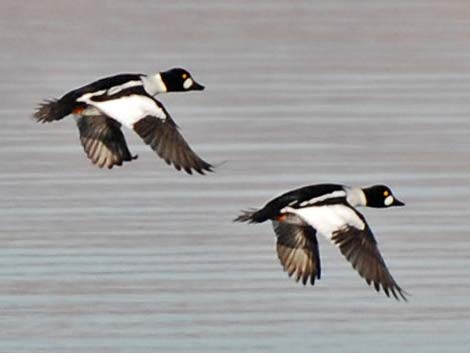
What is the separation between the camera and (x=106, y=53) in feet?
66.4

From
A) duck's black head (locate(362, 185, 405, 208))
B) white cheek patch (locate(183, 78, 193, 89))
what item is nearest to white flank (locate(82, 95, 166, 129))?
white cheek patch (locate(183, 78, 193, 89))

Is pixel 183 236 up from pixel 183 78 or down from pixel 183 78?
down

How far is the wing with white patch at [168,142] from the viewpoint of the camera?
982cm

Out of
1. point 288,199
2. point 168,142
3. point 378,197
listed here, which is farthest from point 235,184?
point 168,142

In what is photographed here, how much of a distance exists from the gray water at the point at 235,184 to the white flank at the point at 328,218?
1255 mm

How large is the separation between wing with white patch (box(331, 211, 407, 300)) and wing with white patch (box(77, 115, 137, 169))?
1.02m

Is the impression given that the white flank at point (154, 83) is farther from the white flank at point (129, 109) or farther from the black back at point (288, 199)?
the black back at point (288, 199)

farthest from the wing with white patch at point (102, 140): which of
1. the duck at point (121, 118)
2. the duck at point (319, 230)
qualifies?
the duck at point (319, 230)

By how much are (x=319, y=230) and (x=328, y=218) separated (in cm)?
9

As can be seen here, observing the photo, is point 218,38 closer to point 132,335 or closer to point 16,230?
point 16,230

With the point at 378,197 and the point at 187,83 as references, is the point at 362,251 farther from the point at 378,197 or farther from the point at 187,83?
the point at 187,83

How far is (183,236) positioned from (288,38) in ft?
26.6

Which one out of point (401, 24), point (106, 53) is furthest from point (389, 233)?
point (401, 24)

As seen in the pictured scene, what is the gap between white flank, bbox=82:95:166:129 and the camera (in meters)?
10.0
